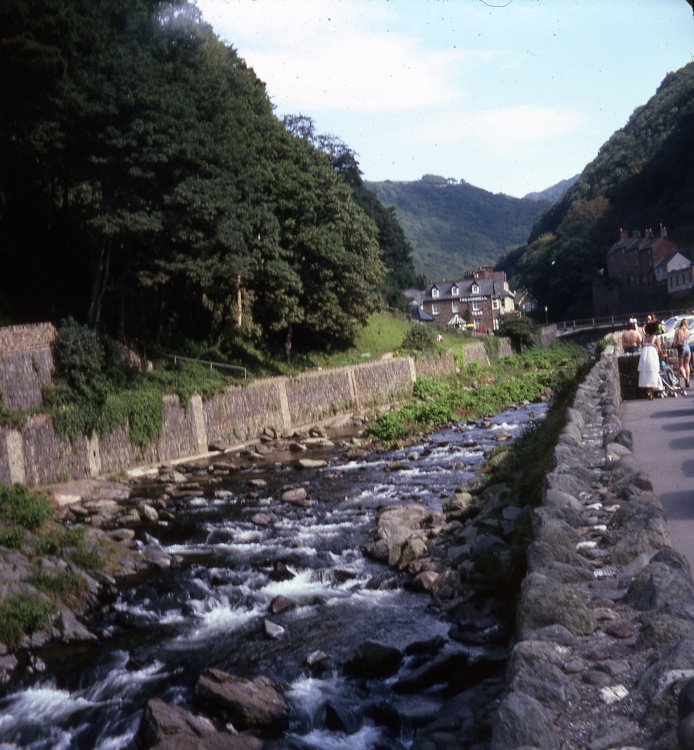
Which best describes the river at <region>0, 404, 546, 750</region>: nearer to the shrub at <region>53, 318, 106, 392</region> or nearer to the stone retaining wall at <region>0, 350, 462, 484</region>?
the stone retaining wall at <region>0, 350, 462, 484</region>

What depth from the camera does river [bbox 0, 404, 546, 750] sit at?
877cm

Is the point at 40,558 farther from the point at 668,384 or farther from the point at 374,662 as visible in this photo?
the point at 668,384

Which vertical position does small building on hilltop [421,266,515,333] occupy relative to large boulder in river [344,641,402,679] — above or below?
above

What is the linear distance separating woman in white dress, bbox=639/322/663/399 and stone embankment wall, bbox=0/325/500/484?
1484 cm

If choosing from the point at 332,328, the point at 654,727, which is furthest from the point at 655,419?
the point at 332,328

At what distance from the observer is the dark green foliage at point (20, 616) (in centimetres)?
1155

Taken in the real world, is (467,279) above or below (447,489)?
above

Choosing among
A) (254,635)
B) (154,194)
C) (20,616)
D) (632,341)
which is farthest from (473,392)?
(20,616)

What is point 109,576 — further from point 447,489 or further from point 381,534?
point 447,489

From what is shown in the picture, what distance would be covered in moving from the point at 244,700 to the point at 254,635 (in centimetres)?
256

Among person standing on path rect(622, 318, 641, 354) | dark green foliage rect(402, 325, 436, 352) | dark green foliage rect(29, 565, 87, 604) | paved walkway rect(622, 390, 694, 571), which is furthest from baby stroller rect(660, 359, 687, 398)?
dark green foliage rect(402, 325, 436, 352)

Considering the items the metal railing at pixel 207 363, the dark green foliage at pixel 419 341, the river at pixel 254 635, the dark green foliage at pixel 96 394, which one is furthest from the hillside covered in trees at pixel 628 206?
the river at pixel 254 635

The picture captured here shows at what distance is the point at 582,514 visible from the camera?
8281 millimetres

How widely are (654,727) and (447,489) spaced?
1614 cm
